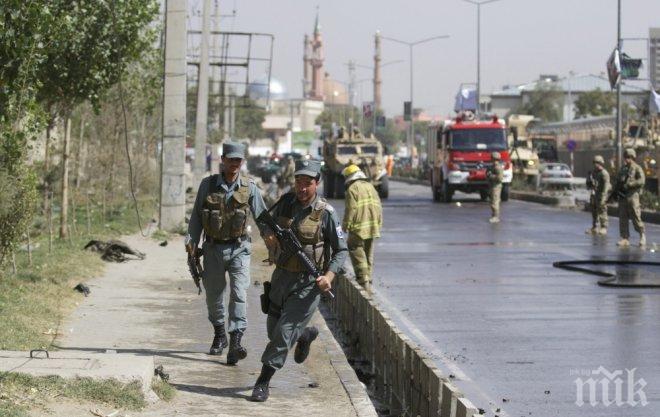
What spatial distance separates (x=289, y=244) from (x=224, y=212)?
5.09 ft

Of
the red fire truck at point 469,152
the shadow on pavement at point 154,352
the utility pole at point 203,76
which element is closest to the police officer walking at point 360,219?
the shadow on pavement at point 154,352

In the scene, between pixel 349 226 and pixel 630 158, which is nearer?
pixel 349 226

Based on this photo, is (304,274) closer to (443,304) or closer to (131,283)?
(443,304)

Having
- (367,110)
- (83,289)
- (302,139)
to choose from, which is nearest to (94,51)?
(83,289)

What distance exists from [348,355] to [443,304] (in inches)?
136

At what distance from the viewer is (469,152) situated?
45844 millimetres

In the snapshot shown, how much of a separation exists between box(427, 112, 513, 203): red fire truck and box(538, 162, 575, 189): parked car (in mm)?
14192

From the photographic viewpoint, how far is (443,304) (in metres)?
16.2

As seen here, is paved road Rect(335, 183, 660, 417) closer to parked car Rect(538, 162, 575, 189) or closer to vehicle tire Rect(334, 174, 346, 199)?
vehicle tire Rect(334, 174, 346, 199)

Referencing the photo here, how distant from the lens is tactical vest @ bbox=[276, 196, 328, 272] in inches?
368

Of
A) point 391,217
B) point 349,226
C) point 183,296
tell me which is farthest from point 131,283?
point 391,217

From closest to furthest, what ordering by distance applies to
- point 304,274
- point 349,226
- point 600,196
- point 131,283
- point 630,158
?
point 304,274 → point 349,226 → point 131,283 → point 630,158 → point 600,196

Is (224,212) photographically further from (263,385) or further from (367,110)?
(367,110)

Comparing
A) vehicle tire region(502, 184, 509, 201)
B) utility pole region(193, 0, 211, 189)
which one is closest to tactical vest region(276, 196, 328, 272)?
utility pole region(193, 0, 211, 189)
